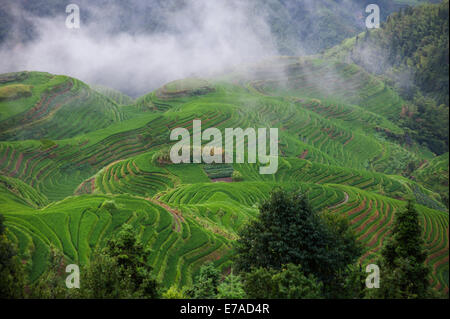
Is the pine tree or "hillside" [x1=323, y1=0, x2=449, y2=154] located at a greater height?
"hillside" [x1=323, y1=0, x2=449, y2=154]

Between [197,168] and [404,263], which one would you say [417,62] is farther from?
[404,263]

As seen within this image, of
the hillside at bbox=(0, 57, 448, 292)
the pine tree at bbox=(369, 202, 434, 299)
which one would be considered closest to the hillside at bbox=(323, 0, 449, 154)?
the hillside at bbox=(0, 57, 448, 292)

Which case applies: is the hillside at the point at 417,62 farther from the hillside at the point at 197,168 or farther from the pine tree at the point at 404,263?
the pine tree at the point at 404,263

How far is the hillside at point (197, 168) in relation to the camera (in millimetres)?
21062

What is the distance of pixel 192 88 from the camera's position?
290 feet

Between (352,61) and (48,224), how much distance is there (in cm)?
13644

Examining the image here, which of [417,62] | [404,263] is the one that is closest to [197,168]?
[404,263]

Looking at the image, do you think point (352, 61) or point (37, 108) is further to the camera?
point (352, 61)

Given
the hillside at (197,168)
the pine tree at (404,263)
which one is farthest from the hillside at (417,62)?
the pine tree at (404,263)

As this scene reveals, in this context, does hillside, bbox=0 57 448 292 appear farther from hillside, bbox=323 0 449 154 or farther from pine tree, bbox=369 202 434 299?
pine tree, bbox=369 202 434 299

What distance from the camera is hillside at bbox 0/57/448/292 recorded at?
2106cm

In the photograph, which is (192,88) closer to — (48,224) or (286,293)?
(48,224)

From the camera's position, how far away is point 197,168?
147ft
